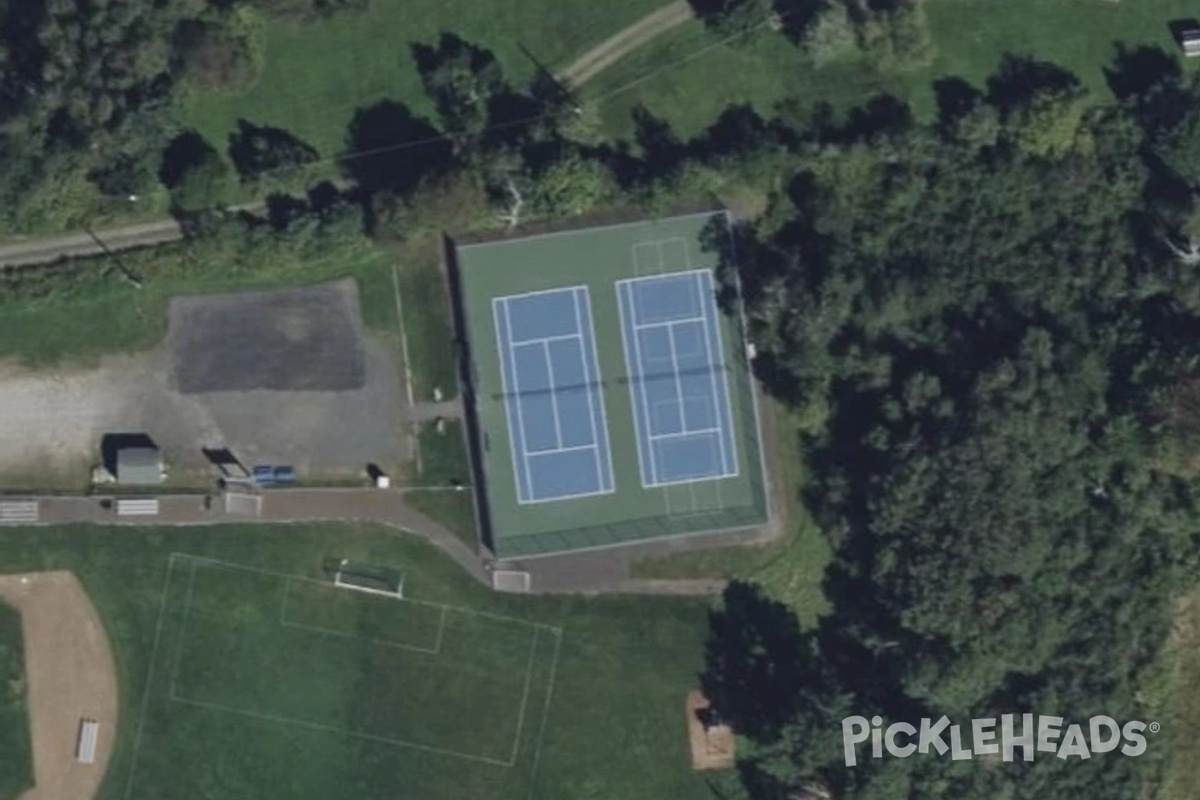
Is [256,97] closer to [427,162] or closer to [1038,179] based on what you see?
[427,162]

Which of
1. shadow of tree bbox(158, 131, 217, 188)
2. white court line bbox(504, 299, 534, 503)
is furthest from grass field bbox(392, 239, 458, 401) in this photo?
shadow of tree bbox(158, 131, 217, 188)

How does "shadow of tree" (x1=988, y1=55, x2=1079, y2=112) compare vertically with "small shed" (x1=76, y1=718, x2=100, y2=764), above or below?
above

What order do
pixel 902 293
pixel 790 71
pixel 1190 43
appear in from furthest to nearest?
1. pixel 1190 43
2. pixel 790 71
3. pixel 902 293

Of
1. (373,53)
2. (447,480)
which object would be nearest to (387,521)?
(447,480)

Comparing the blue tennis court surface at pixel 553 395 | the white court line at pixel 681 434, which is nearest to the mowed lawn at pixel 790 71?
the blue tennis court surface at pixel 553 395

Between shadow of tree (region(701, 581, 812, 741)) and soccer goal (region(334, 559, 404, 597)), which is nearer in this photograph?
soccer goal (region(334, 559, 404, 597))

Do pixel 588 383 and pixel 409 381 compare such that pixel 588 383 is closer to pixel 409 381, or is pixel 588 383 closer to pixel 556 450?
pixel 556 450

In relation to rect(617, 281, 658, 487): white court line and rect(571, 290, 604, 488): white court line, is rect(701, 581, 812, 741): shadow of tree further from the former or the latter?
rect(571, 290, 604, 488): white court line

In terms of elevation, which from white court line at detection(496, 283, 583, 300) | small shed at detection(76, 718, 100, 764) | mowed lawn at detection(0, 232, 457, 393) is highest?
mowed lawn at detection(0, 232, 457, 393)
